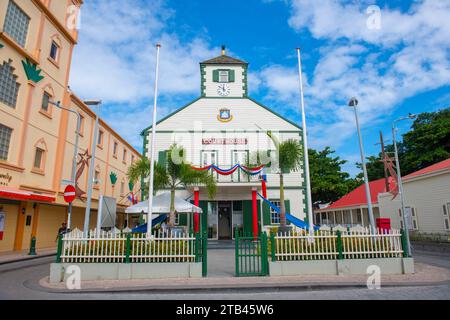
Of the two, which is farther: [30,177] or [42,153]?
[42,153]

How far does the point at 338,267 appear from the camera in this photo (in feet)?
28.3

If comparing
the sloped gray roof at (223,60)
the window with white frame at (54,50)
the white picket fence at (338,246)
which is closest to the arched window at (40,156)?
the window with white frame at (54,50)

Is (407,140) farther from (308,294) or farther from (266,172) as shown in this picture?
(308,294)

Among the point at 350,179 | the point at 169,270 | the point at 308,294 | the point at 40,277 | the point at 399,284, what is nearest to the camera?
the point at 308,294

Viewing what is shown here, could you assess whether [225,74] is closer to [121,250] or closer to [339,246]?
[339,246]

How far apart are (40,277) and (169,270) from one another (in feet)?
13.6

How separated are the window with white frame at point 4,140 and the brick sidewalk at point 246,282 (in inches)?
363

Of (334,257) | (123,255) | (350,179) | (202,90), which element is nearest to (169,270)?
(123,255)

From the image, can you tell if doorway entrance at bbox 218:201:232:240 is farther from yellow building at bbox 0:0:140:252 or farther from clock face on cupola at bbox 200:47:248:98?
yellow building at bbox 0:0:140:252

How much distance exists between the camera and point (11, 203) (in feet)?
51.4

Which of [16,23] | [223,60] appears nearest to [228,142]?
[223,60]

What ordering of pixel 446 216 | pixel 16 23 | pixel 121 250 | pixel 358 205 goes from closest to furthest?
pixel 121 250 < pixel 16 23 < pixel 446 216 < pixel 358 205

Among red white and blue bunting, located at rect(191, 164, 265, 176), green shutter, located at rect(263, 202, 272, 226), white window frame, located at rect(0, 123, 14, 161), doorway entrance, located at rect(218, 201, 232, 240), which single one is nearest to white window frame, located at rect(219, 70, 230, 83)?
red white and blue bunting, located at rect(191, 164, 265, 176)

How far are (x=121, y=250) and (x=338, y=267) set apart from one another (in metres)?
6.41
